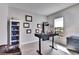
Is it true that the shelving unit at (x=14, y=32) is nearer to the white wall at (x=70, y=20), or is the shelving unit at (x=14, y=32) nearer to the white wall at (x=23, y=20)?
the white wall at (x=23, y=20)

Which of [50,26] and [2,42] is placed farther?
[50,26]

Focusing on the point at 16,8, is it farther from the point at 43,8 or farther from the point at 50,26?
the point at 50,26

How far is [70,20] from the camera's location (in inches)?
74.9

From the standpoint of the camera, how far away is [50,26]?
6.48 ft

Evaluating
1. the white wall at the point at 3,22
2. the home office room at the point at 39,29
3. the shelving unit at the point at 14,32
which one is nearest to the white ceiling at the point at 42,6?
the home office room at the point at 39,29

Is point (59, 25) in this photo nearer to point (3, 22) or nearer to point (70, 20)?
point (70, 20)

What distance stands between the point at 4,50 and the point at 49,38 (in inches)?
34.6

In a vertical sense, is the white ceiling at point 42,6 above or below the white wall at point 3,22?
above

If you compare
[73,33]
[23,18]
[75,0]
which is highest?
[75,0]

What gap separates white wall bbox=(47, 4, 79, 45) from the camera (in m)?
1.86

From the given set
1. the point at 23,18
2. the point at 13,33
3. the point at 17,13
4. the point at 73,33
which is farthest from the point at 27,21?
the point at 73,33

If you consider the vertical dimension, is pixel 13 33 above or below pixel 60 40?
above

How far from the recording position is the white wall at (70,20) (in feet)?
6.10

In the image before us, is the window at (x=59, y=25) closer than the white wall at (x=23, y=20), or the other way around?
the white wall at (x=23, y=20)
